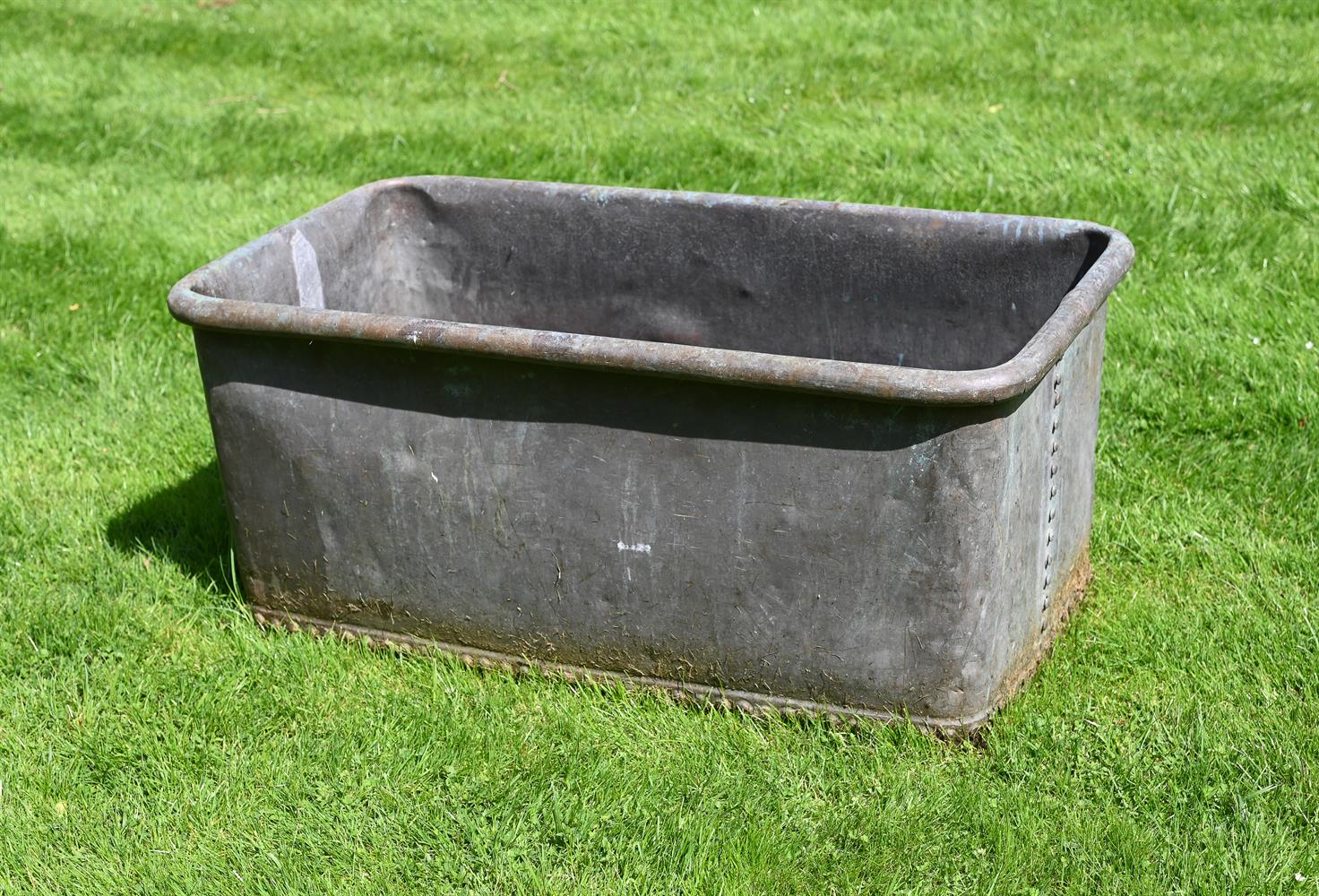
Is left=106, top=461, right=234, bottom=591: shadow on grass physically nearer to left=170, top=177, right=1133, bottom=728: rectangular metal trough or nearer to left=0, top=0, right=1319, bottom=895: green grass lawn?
left=0, top=0, right=1319, bottom=895: green grass lawn

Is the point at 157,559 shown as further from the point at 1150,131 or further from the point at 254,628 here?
the point at 1150,131

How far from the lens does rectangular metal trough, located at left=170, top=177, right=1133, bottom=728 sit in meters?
2.65

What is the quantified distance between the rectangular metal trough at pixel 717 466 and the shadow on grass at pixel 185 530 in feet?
1.08

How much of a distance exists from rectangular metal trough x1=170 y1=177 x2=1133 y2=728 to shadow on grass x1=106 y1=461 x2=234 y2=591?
33 centimetres

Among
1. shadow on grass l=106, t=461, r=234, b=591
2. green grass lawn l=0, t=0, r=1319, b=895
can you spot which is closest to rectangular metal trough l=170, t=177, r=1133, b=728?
green grass lawn l=0, t=0, r=1319, b=895

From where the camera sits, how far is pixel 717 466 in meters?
2.74

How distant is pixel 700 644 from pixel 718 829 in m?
0.39

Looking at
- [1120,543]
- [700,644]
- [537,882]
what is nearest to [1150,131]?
[1120,543]

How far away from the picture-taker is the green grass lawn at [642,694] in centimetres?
269

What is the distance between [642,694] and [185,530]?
1389 millimetres

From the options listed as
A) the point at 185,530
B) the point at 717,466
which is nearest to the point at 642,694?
the point at 717,466

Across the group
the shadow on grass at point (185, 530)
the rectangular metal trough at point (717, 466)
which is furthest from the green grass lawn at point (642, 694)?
the rectangular metal trough at point (717, 466)

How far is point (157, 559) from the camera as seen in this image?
3.61 metres

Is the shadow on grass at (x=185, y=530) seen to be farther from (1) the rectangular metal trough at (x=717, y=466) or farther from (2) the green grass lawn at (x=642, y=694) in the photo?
(1) the rectangular metal trough at (x=717, y=466)
